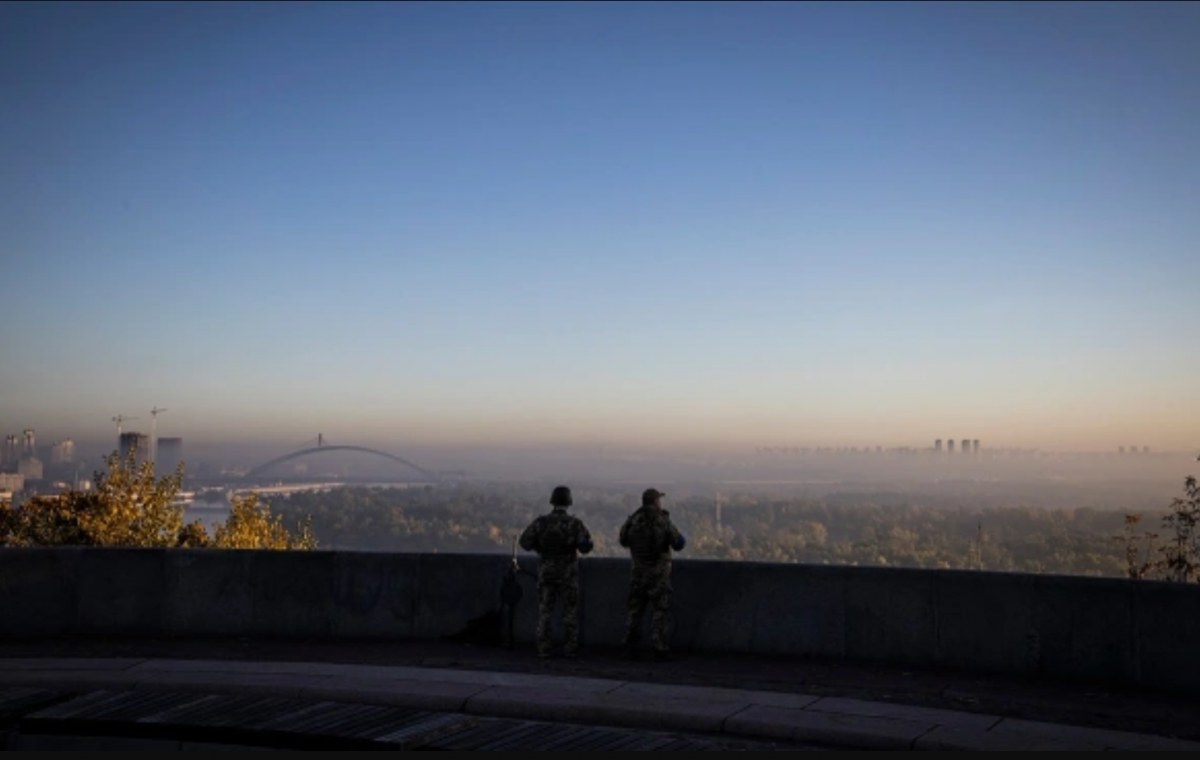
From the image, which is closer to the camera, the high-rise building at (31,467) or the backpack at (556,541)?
the backpack at (556,541)

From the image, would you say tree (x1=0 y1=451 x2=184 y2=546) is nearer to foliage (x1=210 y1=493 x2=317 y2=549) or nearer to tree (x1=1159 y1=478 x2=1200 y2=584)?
foliage (x1=210 y1=493 x2=317 y2=549)

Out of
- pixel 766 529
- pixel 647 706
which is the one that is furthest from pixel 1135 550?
pixel 766 529

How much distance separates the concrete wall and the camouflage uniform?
821 millimetres

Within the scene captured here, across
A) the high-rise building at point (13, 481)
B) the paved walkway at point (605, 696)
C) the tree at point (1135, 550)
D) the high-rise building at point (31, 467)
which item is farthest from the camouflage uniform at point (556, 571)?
the high-rise building at point (31, 467)

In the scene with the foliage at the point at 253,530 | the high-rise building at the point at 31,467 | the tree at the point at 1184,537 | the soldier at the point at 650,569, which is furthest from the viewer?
the high-rise building at the point at 31,467

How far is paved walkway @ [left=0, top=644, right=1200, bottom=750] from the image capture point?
8445mm

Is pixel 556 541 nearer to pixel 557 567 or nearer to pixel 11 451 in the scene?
pixel 557 567

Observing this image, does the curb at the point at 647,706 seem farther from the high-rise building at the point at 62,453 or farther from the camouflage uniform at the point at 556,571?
the high-rise building at the point at 62,453

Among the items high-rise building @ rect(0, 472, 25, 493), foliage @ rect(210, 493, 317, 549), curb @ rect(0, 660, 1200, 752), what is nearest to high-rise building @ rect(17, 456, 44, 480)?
high-rise building @ rect(0, 472, 25, 493)

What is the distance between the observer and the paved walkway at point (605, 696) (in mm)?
8445

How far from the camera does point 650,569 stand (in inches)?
468

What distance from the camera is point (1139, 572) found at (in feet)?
41.7

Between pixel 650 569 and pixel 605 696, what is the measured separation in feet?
7.75

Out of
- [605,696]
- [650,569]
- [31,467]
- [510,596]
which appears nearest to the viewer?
[605,696]
